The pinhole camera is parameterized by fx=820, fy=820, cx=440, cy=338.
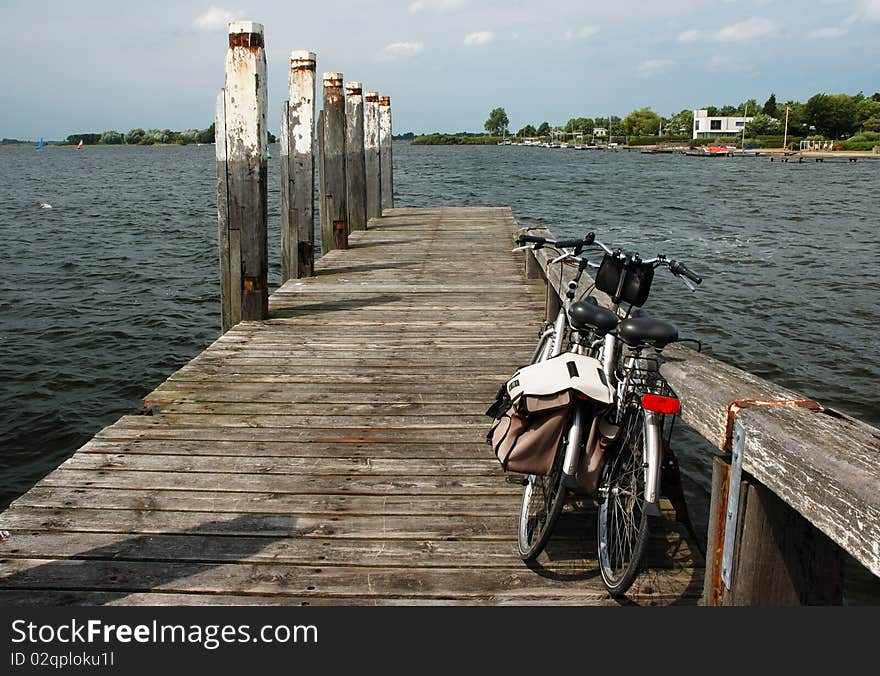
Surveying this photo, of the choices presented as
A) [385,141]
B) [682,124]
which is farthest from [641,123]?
[385,141]

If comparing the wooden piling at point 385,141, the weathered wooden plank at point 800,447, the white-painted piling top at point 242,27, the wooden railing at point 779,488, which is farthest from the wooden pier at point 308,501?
the wooden piling at point 385,141

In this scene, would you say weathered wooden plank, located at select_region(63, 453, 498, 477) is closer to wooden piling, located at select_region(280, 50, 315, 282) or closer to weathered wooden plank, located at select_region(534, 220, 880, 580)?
weathered wooden plank, located at select_region(534, 220, 880, 580)

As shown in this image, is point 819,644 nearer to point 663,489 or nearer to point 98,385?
point 663,489

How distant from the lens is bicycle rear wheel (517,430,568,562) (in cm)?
329

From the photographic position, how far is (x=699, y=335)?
13109 millimetres

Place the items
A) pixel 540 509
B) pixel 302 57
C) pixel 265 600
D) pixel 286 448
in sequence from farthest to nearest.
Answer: pixel 302 57 → pixel 286 448 → pixel 540 509 → pixel 265 600

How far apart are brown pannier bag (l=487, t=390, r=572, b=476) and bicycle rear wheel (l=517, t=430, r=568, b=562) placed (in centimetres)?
6

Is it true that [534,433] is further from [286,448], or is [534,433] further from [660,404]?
[286,448]

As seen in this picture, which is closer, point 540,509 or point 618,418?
point 618,418

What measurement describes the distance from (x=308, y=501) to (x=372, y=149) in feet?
47.0

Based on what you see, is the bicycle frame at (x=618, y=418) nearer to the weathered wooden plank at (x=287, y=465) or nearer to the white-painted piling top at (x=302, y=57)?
the weathered wooden plank at (x=287, y=465)

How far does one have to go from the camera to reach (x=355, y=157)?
571 inches

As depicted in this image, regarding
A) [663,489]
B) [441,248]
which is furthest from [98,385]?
[663,489]

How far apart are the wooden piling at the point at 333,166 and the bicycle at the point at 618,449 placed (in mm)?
9454
